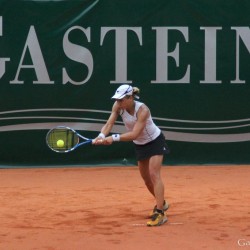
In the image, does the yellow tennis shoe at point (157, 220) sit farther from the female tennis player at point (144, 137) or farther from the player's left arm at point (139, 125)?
the player's left arm at point (139, 125)

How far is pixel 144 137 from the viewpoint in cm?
771

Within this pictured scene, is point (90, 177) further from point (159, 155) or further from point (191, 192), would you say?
point (159, 155)

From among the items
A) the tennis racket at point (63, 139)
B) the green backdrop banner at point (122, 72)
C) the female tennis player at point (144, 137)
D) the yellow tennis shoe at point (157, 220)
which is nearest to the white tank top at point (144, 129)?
the female tennis player at point (144, 137)

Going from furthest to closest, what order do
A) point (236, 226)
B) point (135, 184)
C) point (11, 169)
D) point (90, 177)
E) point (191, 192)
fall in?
1. point (11, 169)
2. point (90, 177)
3. point (135, 184)
4. point (191, 192)
5. point (236, 226)

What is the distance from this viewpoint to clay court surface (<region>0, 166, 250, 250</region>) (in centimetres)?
677

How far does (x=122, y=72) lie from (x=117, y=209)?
12.8ft

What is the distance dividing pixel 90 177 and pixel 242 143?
2.53 meters

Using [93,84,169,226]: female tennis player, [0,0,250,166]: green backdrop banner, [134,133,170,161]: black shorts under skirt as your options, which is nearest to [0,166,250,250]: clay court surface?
[93,84,169,226]: female tennis player

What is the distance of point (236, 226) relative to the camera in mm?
7383

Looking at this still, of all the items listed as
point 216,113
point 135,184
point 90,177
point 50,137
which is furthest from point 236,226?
point 216,113

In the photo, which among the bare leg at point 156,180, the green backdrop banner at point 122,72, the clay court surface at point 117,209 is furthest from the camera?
the green backdrop banner at point 122,72

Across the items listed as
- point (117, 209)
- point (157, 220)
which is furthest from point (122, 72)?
point (157, 220)

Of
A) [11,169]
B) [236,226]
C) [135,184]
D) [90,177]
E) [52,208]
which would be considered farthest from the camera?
[11,169]

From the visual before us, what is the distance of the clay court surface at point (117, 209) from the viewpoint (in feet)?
22.2
